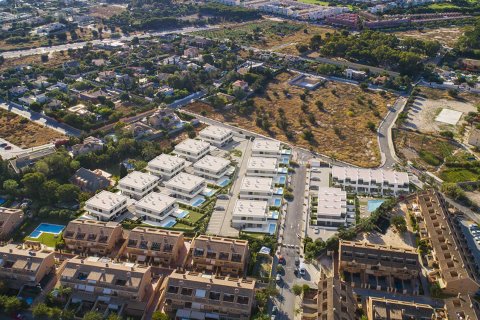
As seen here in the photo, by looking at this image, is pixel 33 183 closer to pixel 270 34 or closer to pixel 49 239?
pixel 49 239

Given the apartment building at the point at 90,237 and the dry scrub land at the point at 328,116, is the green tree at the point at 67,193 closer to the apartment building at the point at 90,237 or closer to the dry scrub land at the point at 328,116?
the apartment building at the point at 90,237

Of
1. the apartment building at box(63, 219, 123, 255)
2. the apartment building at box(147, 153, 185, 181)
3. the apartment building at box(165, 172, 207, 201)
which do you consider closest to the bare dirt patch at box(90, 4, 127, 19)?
the apartment building at box(147, 153, 185, 181)

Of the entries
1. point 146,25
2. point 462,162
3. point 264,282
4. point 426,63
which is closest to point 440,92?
point 426,63

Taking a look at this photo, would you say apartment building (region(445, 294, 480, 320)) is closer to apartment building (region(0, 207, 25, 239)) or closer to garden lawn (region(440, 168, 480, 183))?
garden lawn (region(440, 168, 480, 183))

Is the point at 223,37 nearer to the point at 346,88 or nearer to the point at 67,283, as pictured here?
the point at 346,88

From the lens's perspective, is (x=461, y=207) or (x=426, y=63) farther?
(x=426, y=63)

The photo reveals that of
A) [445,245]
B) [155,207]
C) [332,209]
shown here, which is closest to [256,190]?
[332,209]
